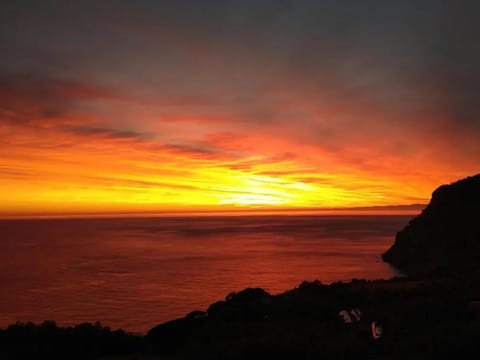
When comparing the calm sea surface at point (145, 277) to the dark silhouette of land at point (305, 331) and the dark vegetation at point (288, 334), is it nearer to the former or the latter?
the dark silhouette of land at point (305, 331)

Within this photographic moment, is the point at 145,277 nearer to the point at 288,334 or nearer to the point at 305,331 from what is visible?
the point at 305,331

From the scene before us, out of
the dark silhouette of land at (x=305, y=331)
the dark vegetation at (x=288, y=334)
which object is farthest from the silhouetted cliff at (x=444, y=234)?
the dark vegetation at (x=288, y=334)

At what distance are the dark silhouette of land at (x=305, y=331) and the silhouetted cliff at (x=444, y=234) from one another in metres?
38.5

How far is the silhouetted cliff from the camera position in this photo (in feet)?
205

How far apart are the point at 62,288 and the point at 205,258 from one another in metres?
36.0

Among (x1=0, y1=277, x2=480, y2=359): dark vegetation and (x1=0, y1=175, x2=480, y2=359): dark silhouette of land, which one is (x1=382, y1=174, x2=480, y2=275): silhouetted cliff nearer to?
(x1=0, y1=175, x2=480, y2=359): dark silhouette of land

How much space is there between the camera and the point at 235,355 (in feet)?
38.3

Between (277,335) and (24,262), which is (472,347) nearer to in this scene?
(277,335)

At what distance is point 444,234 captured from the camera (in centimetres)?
6888

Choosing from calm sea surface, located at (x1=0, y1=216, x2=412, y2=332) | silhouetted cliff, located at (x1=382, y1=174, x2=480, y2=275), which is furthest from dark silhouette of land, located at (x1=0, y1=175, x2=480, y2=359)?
silhouetted cliff, located at (x1=382, y1=174, x2=480, y2=275)

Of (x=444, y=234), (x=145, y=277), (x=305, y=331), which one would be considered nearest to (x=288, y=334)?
(x=305, y=331)

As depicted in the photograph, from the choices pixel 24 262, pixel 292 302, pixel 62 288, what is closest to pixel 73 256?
pixel 24 262

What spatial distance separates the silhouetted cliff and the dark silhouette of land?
38.5m

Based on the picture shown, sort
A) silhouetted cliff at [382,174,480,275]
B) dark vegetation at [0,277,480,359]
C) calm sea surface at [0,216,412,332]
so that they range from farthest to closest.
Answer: silhouetted cliff at [382,174,480,275], calm sea surface at [0,216,412,332], dark vegetation at [0,277,480,359]
